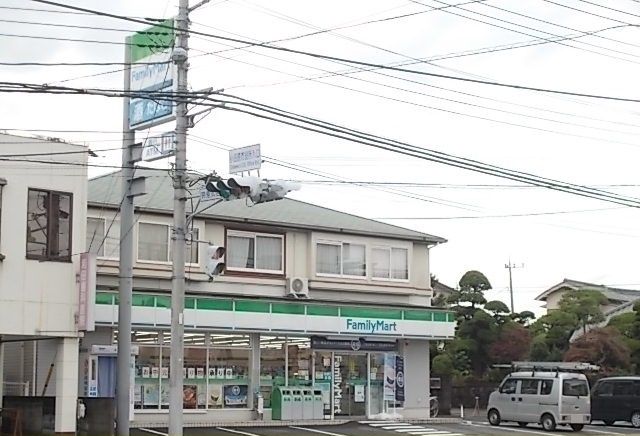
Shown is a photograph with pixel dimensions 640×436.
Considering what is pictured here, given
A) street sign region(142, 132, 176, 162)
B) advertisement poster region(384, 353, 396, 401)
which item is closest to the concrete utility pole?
street sign region(142, 132, 176, 162)

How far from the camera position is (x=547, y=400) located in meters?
35.0

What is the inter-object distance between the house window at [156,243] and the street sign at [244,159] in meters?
9.85

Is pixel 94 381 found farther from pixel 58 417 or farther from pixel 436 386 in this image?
pixel 436 386

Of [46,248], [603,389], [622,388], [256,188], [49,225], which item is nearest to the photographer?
[256,188]

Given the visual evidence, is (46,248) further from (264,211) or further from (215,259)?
(264,211)

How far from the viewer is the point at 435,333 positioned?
36375mm

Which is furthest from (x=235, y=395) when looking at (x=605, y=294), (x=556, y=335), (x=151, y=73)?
(x=605, y=294)

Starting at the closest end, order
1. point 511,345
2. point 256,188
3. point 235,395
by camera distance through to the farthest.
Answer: point 256,188
point 235,395
point 511,345

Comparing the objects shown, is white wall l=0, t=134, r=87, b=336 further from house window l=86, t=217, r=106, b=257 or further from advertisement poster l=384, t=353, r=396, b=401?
advertisement poster l=384, t=353, r=396, b=401

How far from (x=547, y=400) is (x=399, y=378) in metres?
4.90

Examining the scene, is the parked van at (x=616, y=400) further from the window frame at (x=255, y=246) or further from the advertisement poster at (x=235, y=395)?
the advertisement poster at (x=235, y=395)

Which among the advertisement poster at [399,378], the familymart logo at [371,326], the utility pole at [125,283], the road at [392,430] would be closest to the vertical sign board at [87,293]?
the utility pole at [125,283]

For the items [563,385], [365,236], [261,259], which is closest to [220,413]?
[261,259]

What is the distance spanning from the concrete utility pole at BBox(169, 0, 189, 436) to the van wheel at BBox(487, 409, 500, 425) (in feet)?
60.9
